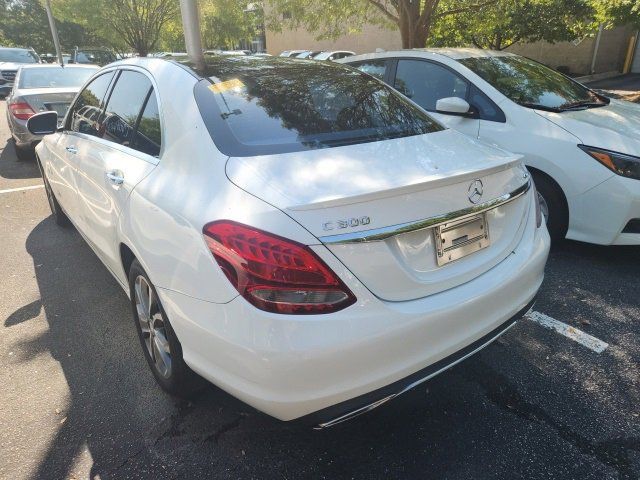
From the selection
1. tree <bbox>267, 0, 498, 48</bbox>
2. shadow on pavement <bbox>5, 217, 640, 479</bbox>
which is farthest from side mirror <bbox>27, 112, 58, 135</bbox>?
tree <bbox>267, 0, 498, 48</bbox>

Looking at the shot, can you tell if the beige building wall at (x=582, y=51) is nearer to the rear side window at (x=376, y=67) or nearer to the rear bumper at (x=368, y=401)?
the rear side window at (x=376, y=67)

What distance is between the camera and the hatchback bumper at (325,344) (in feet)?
5.34

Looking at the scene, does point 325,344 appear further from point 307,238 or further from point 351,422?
point 351,422

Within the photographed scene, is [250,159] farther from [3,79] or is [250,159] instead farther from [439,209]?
[3,79]

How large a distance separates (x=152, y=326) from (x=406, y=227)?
1455 mm

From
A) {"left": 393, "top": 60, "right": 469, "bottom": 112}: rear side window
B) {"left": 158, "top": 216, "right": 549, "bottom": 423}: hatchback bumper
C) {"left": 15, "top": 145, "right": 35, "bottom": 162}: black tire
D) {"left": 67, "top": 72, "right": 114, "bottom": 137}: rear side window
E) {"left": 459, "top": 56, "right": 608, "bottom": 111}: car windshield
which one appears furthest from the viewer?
{"left": 15, "top": 145, "right": 35, "bottom": 162}: black tire

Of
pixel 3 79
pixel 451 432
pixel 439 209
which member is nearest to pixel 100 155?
pixel 439 209

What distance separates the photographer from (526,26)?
14.0 metres

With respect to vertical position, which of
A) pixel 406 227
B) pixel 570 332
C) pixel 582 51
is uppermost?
pixel 406 227

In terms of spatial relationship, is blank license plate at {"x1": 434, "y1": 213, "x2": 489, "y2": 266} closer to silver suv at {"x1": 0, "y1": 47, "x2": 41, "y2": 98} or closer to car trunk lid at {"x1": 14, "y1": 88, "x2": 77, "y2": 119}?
car trunk lid at {"x1": 14, "y1": 88, "x2": 77, "y2": 119}

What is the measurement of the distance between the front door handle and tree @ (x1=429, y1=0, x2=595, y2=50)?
10210 millimetres

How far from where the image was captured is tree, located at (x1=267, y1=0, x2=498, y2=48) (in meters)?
8.41

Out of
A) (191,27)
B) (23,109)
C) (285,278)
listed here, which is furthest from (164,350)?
(23,109)

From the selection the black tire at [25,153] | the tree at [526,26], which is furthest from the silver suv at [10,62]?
the tree at [526,26]
